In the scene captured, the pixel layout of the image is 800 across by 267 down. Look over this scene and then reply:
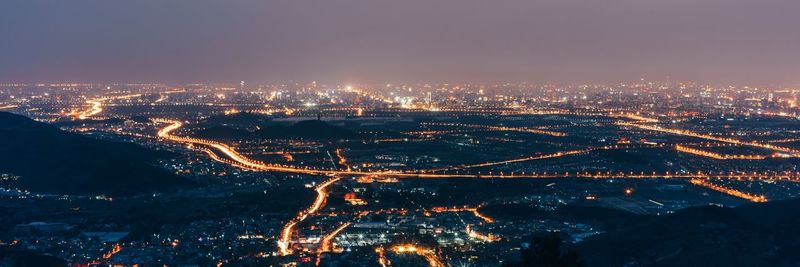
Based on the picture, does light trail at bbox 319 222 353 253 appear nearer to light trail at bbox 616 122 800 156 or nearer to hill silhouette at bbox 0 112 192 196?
hill silhouette at bbox 0 112 192 196

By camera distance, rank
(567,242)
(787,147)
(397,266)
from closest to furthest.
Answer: (397,266), (567,242), (787,147)

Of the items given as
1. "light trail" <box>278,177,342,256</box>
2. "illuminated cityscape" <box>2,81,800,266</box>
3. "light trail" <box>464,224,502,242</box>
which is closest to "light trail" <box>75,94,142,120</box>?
"illuminated cityscape" <box>2,81,800,266</box>

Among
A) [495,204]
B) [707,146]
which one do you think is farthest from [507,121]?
[495,204]

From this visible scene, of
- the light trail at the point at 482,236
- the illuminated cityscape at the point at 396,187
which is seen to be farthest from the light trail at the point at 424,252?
the light trail at the point at 482,236

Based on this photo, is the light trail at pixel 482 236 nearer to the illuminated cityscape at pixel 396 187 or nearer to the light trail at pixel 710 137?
the illuminated cityscape at pixel 396 187

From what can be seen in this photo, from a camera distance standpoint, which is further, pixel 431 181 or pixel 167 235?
pixel 431 181

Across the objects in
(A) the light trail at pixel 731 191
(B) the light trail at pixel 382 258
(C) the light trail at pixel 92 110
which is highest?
(B) the light trail at pixel 382 258

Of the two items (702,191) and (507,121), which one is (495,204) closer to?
(702,191)
